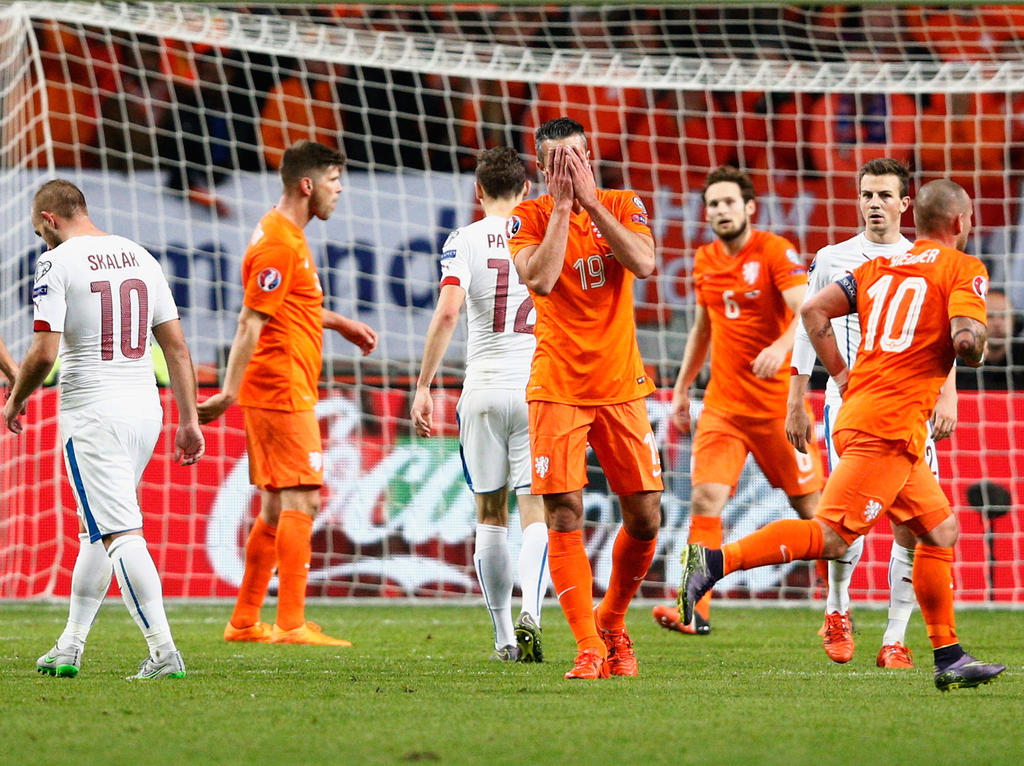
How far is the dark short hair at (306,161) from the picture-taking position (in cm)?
721

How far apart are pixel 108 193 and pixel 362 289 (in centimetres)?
219

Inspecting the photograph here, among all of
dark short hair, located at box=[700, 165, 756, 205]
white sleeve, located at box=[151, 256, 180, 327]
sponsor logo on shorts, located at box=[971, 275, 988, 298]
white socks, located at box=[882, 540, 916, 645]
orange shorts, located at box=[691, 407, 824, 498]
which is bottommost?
white socks, located at box=[882, 540, 916, 645]

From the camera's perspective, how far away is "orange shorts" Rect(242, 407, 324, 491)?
7074 millimetres

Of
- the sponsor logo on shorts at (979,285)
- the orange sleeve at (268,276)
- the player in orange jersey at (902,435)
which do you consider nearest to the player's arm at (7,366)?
the orange sleeve at (268,276)

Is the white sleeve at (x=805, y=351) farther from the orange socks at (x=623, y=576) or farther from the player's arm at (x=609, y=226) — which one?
the player's arm at (x=609, y=226)

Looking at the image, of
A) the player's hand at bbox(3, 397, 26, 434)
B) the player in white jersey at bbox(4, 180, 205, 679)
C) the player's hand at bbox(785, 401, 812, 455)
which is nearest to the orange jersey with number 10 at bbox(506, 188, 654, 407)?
the player's hand at bbox(785, 401, 812, 455)

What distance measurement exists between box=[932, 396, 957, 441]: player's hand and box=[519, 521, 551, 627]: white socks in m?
1.58

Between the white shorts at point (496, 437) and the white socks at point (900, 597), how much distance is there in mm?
1557

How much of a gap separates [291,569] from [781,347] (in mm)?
2577

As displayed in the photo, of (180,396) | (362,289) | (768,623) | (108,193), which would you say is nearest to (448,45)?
(362,289)

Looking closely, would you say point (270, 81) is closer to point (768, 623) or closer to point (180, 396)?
point (768, 623)

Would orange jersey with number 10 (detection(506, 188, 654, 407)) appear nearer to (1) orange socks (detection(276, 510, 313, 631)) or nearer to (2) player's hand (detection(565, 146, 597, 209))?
(2) player's hand (detection(565, 146, 597, 209))

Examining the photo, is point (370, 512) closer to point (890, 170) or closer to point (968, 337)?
point (890, 170)

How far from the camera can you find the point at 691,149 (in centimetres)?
1298
